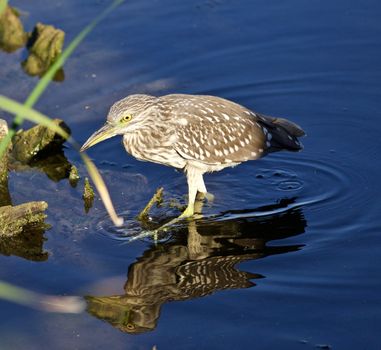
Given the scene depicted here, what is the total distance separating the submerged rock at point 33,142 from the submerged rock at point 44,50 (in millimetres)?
2125

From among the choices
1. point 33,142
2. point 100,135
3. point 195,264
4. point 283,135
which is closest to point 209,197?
point 283,135

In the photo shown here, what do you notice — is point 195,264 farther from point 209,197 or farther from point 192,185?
point 209,197

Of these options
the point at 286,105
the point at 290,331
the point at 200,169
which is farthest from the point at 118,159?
the point at 290,331

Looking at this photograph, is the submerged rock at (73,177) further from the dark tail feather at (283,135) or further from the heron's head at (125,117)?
the dark tail feather at (283,135)

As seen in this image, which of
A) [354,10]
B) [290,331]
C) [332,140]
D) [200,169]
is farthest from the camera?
[354,10]

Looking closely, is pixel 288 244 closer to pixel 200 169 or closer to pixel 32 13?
pixel 200 169

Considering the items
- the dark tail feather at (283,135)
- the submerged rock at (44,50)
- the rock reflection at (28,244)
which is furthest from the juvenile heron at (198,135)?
the submerged rock at (44,50)

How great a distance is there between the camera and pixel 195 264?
881 centimetres

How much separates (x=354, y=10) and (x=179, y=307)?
6.80m

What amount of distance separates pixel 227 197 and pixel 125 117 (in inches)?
59.3

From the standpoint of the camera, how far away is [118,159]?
35.4 ft

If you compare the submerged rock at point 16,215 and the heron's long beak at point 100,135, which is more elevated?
the heron's long beak at point 100,135

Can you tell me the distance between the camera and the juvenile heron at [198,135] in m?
9.55

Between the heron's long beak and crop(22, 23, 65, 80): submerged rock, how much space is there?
3792 mm
